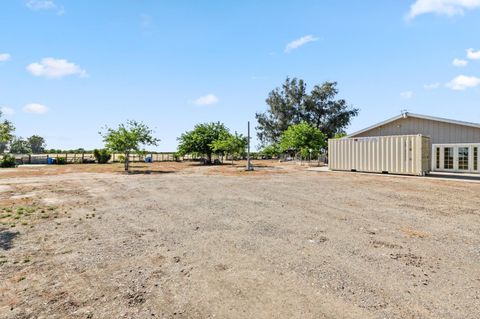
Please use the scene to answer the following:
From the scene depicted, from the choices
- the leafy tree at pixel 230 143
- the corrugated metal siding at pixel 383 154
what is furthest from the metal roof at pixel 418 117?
the leafy tree at pixel 230 143

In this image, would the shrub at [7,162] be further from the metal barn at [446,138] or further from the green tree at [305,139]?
the metal barn at [446,138]

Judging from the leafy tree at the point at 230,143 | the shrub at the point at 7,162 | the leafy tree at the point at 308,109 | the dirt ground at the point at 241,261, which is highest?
the leafy tree at the point at 308,109

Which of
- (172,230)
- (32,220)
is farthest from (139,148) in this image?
(172,230)

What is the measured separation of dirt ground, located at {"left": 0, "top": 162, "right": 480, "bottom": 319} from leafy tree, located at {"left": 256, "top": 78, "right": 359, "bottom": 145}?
46.5 metres

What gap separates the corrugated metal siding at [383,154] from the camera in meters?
20.0

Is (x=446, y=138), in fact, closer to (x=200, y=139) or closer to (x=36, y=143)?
(x=200, y=139)

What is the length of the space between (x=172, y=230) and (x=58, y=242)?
2.55 meters

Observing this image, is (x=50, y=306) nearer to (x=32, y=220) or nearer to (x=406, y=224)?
(x=32, y=220)

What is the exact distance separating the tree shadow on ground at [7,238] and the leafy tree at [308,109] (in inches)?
2045

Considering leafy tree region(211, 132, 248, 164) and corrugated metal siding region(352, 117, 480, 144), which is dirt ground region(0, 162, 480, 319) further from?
leafy tree region(211, 132, 248, 164)

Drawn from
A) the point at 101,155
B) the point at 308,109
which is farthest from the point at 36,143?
the point at 308,109

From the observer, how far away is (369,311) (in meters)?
3.51

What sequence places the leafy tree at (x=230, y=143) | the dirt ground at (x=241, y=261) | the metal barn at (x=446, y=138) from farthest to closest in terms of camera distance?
the leafy tree at (x=230, y=143) < the metal barn at (x=446, y=138) < the dirt ground at (x=241, y=261)

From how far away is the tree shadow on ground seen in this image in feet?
19.6
